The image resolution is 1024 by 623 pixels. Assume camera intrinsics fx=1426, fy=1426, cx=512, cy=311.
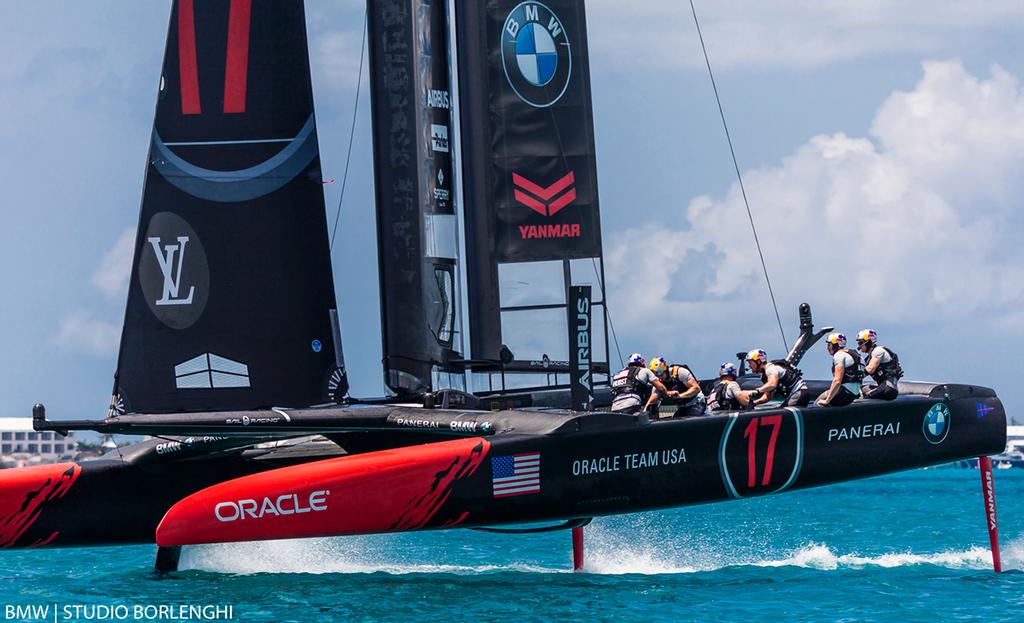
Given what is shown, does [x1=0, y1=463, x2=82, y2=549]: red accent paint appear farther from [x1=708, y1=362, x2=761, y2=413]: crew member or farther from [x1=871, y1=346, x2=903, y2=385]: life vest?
[x1=871, y1=346, x2=903, y2=385]: life vest

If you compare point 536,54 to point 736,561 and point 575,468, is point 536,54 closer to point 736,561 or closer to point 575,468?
point 575,468

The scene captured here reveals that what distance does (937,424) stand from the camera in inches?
432

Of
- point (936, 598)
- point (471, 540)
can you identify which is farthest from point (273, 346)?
point (471, 540)

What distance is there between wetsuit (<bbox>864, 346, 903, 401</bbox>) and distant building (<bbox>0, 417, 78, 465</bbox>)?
7013cm

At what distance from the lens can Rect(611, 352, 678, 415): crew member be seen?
34.3 ft

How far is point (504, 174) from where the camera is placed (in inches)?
447

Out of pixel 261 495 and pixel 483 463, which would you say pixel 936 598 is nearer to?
pixel 483 463

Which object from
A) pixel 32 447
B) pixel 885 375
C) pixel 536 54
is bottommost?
pixel 32 447

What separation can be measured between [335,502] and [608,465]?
6.09ft

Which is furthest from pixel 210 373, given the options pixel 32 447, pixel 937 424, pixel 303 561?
pixel 32 447

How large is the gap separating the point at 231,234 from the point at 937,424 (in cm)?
551

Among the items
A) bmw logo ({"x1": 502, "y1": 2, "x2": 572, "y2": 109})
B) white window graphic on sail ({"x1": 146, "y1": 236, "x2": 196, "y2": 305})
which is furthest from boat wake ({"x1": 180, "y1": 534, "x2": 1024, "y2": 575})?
bmw logo ({"x1": 502, "y1": 2, "x2": 572, "y2": 109})

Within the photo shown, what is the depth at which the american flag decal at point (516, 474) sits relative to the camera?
344 inches

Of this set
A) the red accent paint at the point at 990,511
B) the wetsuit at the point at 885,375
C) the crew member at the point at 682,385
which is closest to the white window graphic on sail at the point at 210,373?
the crew member at the point at 682,385
